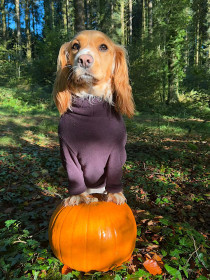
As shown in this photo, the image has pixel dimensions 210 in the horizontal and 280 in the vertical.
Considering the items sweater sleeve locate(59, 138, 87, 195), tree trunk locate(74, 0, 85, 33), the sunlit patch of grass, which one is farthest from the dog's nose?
tree trunk locate(74, 0, 85, 33)

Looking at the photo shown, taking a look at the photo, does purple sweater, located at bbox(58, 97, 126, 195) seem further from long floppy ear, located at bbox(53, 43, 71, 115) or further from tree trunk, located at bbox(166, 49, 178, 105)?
tree trunk, located at bbox(166, 49, 178, 105)

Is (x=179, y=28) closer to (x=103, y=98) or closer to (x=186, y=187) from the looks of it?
(x=186, y=187)

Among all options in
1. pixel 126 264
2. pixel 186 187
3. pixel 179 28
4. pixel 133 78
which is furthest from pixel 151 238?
pixel 179 28

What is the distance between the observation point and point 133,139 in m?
6.96

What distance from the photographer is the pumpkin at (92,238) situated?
5.50ft

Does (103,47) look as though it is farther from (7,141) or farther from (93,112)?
(7,141)

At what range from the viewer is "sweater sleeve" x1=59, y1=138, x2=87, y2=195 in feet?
6.35

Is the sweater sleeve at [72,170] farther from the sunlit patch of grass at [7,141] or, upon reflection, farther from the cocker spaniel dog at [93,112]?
the sunlit patch of grass at [7,141]

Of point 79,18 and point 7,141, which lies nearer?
point 7,141

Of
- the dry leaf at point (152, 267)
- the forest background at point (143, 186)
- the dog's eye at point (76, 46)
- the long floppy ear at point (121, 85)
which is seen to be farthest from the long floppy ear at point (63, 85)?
the dry leaf at point (152, 267)

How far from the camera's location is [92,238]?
1.67 m

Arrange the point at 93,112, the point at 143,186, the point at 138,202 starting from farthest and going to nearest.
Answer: the point at 143,186, the point at 138,202, the point at 93,112

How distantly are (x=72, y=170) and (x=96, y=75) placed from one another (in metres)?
0.88

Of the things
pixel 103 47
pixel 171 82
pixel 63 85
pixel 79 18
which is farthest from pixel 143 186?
pixel 171 82
